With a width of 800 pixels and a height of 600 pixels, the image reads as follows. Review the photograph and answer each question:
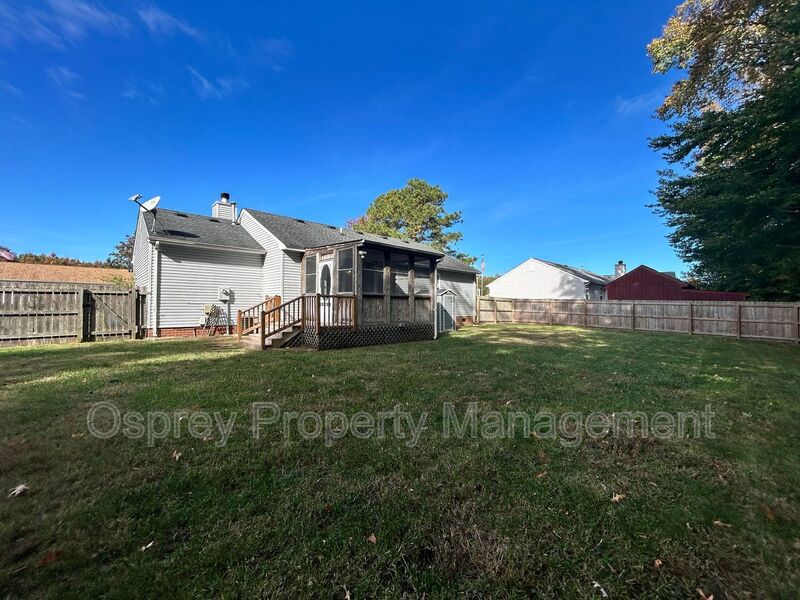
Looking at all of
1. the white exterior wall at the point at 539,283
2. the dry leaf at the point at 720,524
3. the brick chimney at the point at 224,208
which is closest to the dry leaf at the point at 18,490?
the dry leaf at the point at 720,524

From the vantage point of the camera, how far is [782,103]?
400 inches

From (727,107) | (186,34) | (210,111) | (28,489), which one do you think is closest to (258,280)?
(210,111)

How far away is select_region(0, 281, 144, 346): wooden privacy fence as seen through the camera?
30.9 feet

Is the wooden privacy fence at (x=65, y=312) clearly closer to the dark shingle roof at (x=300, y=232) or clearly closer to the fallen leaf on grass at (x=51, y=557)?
the dark shingle roof at (x=300, y=232)

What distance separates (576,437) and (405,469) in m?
1.89

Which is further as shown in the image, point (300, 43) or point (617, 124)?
point (617, 124)

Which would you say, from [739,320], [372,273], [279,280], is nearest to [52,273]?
[279,280]

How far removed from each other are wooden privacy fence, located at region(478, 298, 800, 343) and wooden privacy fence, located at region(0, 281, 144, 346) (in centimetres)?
1768

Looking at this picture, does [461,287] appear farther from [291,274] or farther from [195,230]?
[195,230]

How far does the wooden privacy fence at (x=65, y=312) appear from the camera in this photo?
9.41 metres

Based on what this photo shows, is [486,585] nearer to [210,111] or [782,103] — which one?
[782,103]

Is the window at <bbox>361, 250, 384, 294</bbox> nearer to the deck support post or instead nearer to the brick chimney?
the deck support post

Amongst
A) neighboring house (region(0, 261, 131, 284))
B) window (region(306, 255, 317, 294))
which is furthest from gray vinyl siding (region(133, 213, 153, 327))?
window (region(306, 255, 317, 294))

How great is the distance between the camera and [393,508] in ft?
7.38
